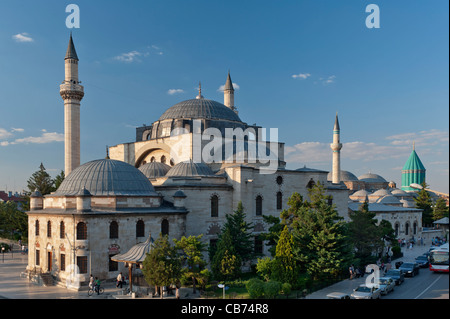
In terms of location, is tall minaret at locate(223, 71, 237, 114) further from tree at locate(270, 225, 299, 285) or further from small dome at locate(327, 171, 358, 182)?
small dome at locate(327, 171, 358, 182)

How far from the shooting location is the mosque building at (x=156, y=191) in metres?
23.5

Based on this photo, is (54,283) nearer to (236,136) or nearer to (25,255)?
(25,255)

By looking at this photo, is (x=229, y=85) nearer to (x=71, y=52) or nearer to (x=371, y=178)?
(x=71, y=52)

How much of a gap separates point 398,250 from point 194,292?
815 inches

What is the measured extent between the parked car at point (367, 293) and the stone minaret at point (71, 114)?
23.3 meters

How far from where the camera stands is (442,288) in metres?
22.0

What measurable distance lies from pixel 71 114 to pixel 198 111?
11.7m

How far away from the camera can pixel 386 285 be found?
21641 millimetres

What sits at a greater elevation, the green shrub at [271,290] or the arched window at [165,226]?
the arched window at [165,226]

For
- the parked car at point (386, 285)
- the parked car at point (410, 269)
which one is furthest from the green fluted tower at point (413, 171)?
the parked car at point (386, 285)

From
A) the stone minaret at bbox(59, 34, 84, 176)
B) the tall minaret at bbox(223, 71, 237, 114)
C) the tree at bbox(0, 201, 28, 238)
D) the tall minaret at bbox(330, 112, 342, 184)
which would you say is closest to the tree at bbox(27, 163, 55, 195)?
the tree at bbox(0, 201, 28, 238)

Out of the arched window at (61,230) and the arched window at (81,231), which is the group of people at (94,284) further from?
the arched window at (61,230)

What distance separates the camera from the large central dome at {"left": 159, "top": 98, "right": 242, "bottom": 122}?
130 feet

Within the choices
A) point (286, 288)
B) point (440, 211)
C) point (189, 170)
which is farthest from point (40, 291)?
point (440, 211)
